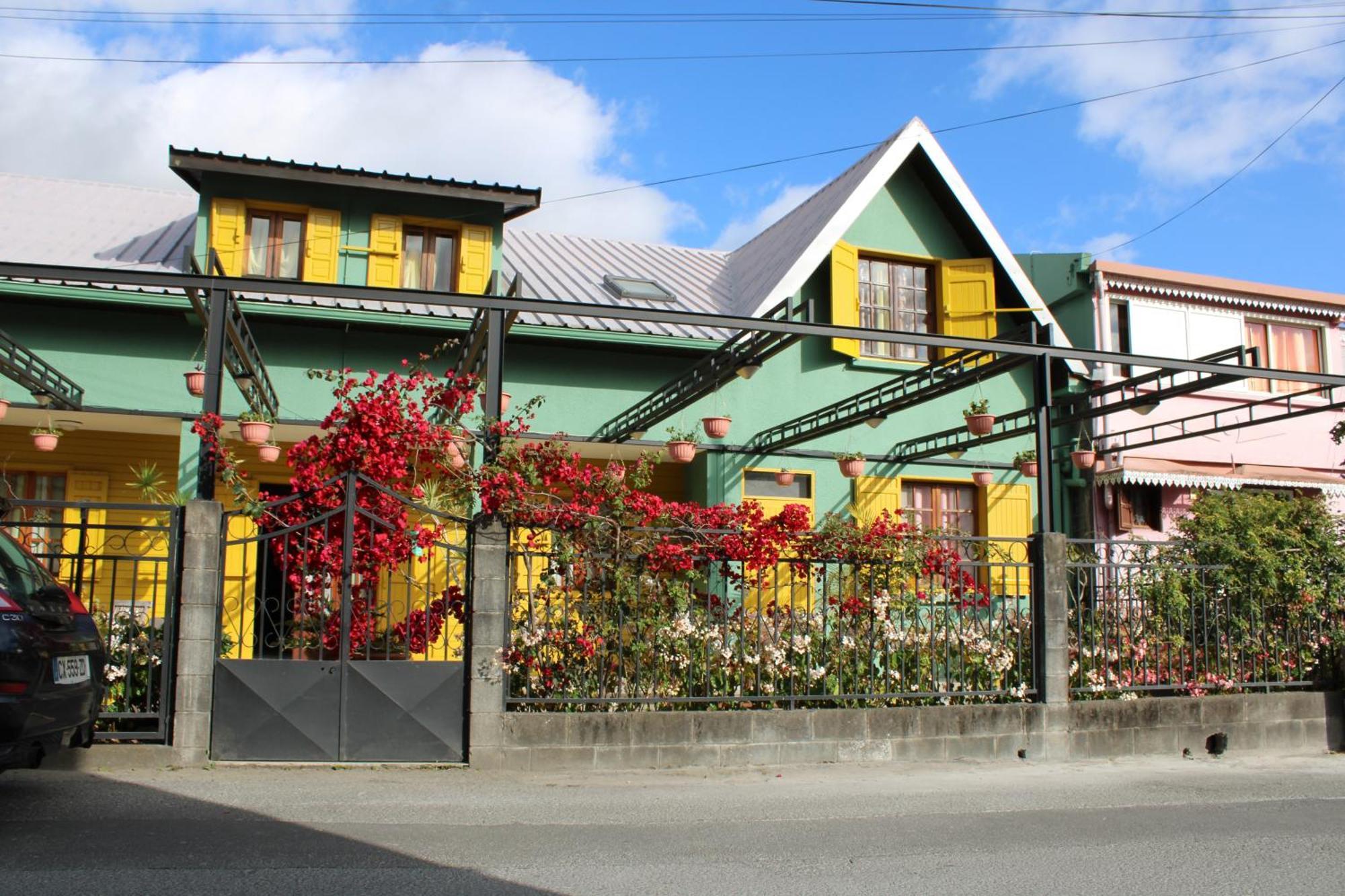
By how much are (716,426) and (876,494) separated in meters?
4.12

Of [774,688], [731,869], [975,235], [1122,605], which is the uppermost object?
[975,235]

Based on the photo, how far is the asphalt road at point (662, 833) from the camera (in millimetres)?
5551

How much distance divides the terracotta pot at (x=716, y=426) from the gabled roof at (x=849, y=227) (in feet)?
8.37

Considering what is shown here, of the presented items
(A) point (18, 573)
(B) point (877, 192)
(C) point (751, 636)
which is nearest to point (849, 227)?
(B) point (877, 192)

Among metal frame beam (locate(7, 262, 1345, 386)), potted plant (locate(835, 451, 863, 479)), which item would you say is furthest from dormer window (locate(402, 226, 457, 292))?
potted plant (locate(835, 451, 863, 479))

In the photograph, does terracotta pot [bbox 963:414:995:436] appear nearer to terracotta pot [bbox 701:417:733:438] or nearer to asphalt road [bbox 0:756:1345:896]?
terracotta pot [bbox 701:417:733:438]

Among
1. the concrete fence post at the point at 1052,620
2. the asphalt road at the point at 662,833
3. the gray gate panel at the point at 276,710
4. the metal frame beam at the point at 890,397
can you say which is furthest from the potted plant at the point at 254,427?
the concrete fence post at the point at 1052,620

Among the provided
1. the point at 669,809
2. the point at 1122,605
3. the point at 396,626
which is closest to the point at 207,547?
the point at 396,626

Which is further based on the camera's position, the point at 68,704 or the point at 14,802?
the point at 14,802

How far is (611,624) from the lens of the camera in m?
9.00

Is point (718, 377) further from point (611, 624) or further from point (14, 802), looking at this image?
point (14, 802)

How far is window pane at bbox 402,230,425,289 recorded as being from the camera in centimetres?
1468

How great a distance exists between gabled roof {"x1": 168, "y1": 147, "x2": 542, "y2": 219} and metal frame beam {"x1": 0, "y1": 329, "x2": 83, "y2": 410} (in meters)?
3.02

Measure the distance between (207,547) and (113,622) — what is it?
1084 millimetres
